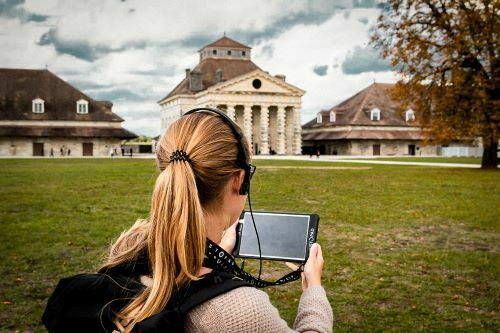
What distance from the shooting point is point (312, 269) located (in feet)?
8.38

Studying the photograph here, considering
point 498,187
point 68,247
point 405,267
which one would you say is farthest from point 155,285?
point 498,187

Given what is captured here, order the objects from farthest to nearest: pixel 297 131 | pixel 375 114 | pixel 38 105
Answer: pixel 297 131 < pixel 375 114 < pixel 38 105

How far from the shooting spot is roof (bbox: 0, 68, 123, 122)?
69.5 meters

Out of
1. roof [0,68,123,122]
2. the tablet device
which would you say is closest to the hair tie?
the tablet device

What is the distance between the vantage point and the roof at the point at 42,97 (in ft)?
228

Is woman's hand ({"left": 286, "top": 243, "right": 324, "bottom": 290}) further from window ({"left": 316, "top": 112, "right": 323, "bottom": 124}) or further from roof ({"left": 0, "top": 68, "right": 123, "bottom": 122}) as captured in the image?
window ({"left": 316, "top": 112, "right": 323, "bottom": 124})

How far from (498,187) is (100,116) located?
59.6 metres

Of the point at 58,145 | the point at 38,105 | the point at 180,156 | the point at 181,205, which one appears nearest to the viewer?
the point at 181,205

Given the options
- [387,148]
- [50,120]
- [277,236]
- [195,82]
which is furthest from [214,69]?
[277,236]

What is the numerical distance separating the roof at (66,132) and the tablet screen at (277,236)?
69.6 meters

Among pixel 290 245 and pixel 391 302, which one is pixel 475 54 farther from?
pixel 290 245

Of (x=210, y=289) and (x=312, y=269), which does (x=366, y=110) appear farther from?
(x=210, y=289)

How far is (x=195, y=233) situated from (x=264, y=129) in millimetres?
82528

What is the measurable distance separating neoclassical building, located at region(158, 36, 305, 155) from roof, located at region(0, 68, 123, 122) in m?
12.1
